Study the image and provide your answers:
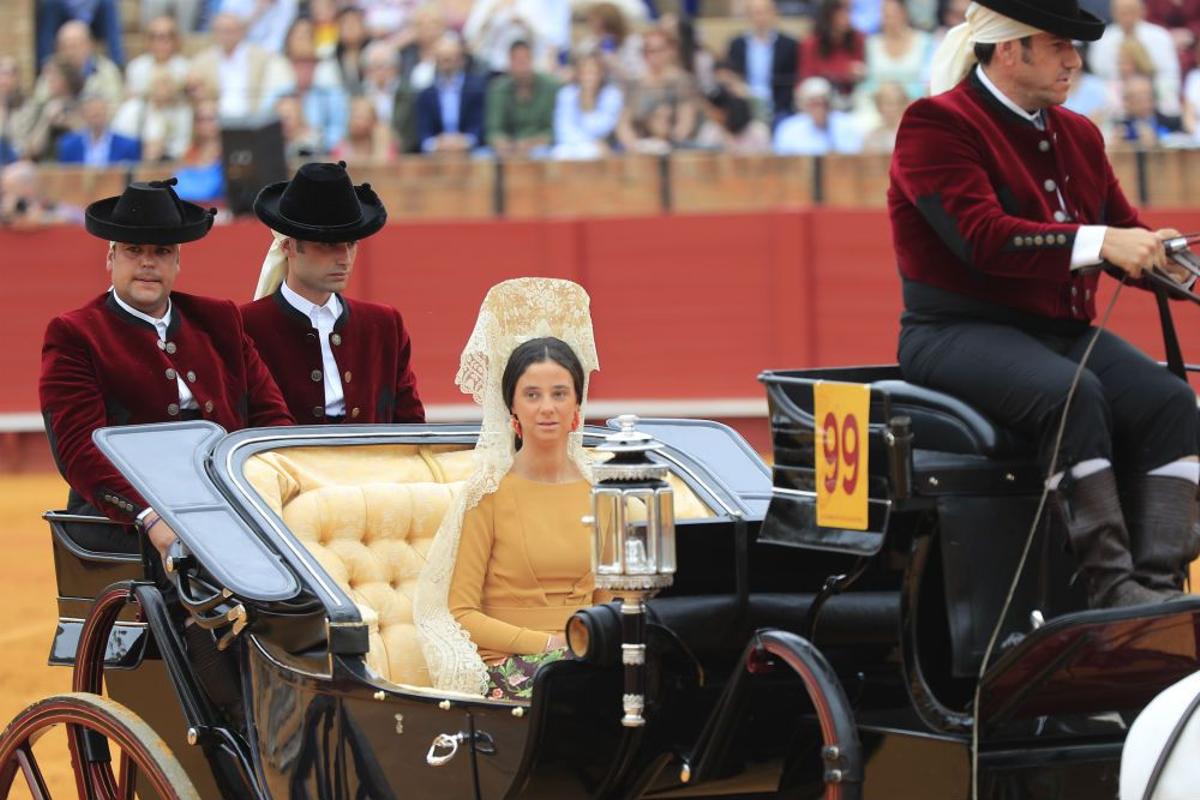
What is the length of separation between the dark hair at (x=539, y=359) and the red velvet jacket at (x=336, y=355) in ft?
4.24

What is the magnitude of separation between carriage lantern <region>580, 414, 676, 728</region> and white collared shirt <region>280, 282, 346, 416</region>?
2242 mm

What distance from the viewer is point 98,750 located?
499cm

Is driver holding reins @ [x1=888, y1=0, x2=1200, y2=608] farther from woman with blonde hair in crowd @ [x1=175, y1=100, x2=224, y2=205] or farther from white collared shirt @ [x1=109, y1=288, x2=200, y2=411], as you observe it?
woman with blonde hair in crowd @ [x1=175, y1=100, x2=224, y2=205]

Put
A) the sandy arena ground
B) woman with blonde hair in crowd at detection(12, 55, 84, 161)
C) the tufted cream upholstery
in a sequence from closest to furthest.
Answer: the tufted cream upholstery, the sandy arena ground, woman with blonde hair in crowd at detection(12, 55, 84, 161)

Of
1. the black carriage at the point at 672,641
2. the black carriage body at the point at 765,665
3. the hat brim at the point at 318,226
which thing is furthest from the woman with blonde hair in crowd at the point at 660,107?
the black carriage body at the point at 765,665

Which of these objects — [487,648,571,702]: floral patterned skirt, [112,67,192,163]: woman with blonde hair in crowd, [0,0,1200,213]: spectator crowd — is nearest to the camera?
[487,648,571,702]: floral patterned skirt

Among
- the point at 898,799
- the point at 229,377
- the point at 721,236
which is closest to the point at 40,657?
the point at 229,377

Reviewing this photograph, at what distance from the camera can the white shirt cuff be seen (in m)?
3.79

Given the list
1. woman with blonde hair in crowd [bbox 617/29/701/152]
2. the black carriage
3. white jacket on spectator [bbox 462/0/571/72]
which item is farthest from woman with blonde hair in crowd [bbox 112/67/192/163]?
the black carriage

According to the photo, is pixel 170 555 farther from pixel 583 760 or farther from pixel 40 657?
pixel 40 657

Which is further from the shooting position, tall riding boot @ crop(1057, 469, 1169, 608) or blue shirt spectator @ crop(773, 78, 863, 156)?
blue shirt spectator @ crop(773, 78, 863, 156)

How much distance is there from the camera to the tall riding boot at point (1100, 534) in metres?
3.67

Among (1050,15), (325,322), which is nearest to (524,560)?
(325,322)

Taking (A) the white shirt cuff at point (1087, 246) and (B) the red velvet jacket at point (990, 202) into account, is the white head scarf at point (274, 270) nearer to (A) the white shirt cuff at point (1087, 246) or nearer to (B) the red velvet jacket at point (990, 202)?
(B) the red velvet jacket at point (990, 202)
